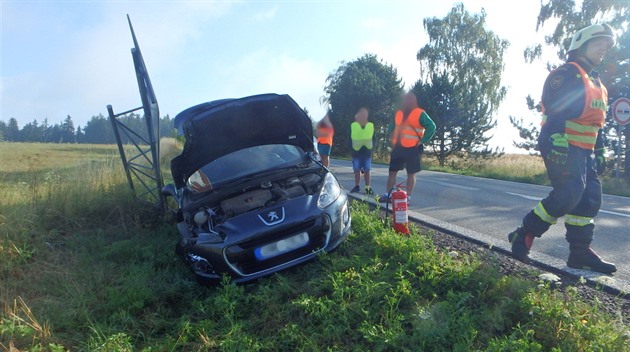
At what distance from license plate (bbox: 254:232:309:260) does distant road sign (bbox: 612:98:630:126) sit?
12437 mm

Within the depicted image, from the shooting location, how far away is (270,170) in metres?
4.66

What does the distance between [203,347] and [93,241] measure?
288 cm

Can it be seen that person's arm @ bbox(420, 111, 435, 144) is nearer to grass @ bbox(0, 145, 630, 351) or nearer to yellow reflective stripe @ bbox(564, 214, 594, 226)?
grass @ bbox(0, 145, 630, 351)

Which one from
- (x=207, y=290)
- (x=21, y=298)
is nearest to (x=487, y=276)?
(x=207, y=290)

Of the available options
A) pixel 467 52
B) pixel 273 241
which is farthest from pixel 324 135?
pixel 467 52

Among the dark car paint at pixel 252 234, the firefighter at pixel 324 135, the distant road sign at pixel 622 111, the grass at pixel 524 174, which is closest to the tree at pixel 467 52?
the grass at pixel 524 174

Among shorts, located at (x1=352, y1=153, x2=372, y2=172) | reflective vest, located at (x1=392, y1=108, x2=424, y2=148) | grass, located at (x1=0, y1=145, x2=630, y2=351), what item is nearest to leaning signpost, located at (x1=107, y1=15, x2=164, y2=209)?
grass, located at (x1=0, y1=145, x2=630, y2=351)

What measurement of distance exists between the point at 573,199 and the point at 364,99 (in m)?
31.8

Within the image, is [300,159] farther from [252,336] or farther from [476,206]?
[476,206]

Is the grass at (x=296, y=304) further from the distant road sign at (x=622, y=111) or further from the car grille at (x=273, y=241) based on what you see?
the distant road sign at (x=622, y=111)

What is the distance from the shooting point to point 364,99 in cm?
3438

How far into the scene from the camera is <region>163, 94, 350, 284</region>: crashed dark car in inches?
138

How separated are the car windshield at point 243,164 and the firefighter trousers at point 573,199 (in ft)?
8.51

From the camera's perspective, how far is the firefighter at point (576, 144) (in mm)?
3359
